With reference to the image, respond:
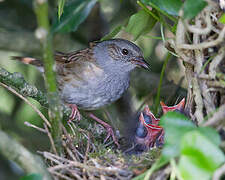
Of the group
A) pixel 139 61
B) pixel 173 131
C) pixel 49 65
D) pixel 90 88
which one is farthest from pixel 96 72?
pixel 173 131

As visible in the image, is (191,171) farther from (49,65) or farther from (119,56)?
(119,56)

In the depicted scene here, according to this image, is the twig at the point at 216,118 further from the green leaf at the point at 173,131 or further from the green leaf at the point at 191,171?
the green leaf at the point at 191,171

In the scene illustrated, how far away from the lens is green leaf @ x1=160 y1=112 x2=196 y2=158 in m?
2.08

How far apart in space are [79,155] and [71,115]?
398 millimetres

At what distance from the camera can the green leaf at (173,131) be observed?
2078 millimetres

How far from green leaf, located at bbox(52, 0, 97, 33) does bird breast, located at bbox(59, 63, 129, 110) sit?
1562mm

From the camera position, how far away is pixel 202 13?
106 inches

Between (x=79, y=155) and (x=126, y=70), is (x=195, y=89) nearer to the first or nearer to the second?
(x=79, y=155)

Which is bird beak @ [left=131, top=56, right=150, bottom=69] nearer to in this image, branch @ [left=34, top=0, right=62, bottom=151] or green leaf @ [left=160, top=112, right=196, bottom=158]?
branch @ [left=34, top=0, right=62, bottom=151]

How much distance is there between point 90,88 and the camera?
4.15 meters

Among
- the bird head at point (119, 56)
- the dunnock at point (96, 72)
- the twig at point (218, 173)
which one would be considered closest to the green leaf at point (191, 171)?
the twig at point (218, 173)

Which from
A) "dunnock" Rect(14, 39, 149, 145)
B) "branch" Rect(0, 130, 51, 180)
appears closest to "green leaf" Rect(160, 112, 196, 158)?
"branch" Rect(0, 130, 51, 180)

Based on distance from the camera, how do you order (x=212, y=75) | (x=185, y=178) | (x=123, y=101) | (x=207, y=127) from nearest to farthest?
(x=185, y=178)
(x=207, y=127)
(x=212, y=75)
(x=123, y=101)

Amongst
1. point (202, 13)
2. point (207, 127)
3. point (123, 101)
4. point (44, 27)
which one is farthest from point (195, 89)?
point (123, 101)
